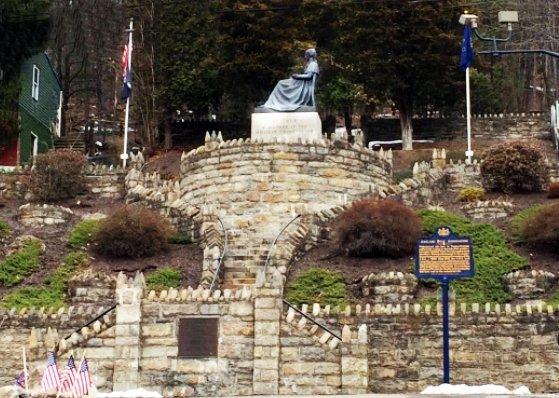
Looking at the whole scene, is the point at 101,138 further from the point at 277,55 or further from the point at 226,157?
the point at 226,157

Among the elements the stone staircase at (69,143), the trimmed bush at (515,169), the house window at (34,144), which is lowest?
the trimmed bush at (515,169)

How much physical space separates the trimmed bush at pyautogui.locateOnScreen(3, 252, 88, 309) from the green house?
16020mm

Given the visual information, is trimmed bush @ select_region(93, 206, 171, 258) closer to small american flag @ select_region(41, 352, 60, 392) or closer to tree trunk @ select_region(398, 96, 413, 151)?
small american flag @ select_region(41, 352, 60, 392)

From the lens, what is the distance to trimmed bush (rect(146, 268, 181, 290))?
24.9 meters

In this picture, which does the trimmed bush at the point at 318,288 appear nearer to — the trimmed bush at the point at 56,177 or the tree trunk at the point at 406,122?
the trimmed bush at the point at 56,177

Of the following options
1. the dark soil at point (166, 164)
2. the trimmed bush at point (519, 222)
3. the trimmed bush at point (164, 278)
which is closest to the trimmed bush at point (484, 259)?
the trimmed bush at point (519, 222)

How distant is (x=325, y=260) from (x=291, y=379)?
7.65m

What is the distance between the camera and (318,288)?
23859mm

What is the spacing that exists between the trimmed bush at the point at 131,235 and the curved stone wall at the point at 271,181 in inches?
87.0

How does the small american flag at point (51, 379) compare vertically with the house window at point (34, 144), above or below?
below

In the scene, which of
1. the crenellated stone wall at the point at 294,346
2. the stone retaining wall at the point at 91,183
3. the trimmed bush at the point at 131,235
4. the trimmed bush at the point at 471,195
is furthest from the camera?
the stone retaining wall at the point at 91,183

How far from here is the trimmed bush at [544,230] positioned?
25322 mm

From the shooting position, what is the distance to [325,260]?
26109mm

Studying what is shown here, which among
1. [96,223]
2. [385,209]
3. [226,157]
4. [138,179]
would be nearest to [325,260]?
[385,209]
